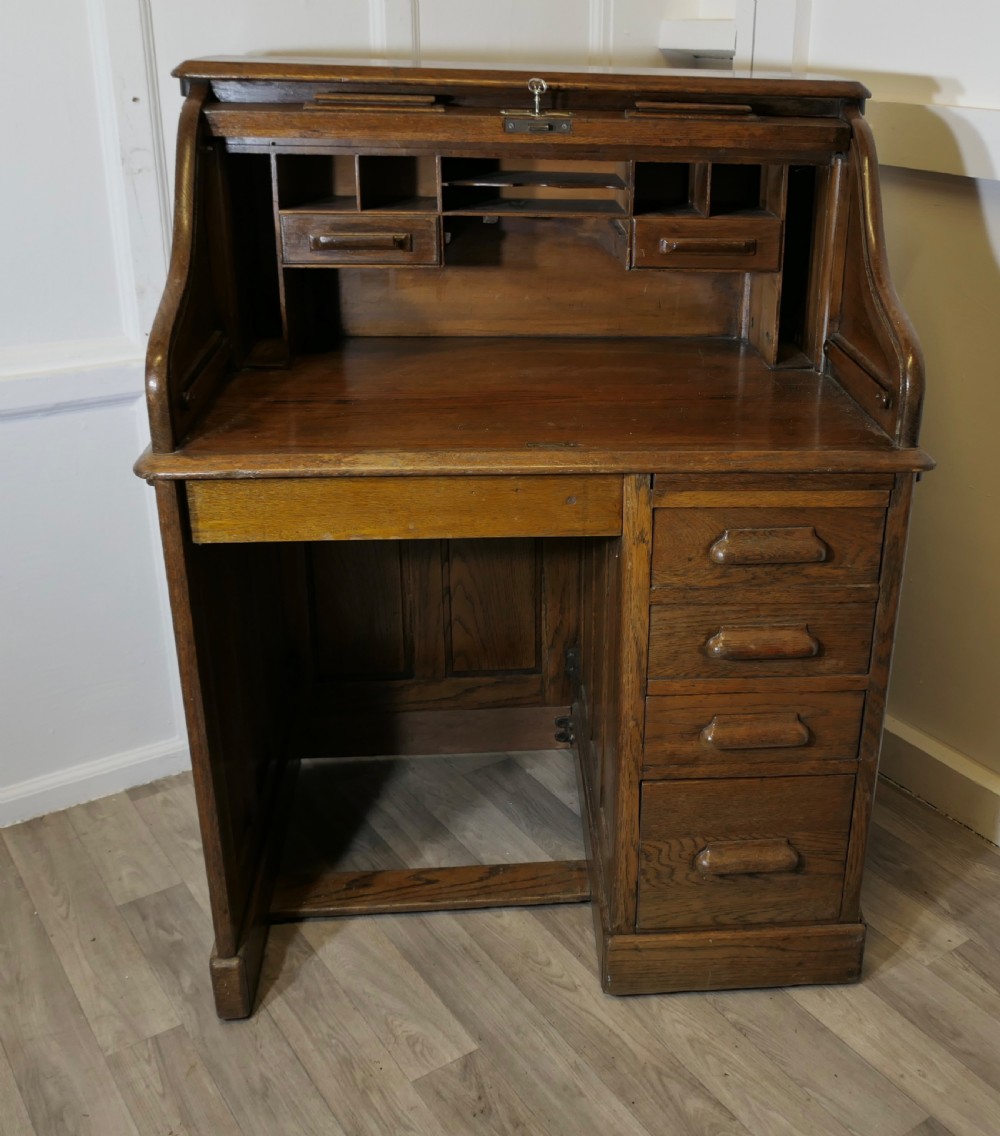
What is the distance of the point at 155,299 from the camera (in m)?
2.20

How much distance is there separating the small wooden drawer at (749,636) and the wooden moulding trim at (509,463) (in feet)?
0.72

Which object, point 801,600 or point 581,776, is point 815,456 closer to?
point 801,600

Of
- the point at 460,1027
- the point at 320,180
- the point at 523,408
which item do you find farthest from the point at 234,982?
the point at 320,180

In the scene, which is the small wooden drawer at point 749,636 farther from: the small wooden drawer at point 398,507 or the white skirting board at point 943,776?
the white skirting board at point 943,776

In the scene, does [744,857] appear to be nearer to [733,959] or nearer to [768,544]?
[733,959]

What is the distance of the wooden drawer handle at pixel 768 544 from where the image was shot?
1681 mm

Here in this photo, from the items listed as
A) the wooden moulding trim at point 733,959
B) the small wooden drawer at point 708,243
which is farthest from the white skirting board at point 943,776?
the small wooden drawer at point 708,243

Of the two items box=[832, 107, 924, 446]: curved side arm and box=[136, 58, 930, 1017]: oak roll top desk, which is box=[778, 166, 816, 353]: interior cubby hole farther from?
box=[832, 107, 924, 446]: curved side arm

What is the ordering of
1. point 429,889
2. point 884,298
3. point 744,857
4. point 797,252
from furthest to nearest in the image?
point 429,889 < point 797,252 < point 744,857 < point 884,298

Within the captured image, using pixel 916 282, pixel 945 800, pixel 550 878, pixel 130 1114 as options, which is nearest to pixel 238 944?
pixel 130 1114

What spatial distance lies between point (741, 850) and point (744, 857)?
0.5 inches

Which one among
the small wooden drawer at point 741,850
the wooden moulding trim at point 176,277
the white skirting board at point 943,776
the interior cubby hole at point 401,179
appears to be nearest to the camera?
the wooden moulding trim at point 176,277

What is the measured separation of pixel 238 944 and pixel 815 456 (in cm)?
117

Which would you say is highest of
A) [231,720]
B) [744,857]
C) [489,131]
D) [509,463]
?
[489,131]
